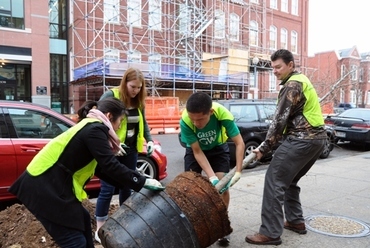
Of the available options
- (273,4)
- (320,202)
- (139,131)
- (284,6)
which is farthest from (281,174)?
(284,6)

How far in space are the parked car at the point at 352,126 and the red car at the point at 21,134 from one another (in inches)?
354

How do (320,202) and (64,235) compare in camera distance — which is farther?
(320,202)

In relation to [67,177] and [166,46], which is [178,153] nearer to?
[67,177]

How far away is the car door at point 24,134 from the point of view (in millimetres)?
4562

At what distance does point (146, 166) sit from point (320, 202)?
2769 mm

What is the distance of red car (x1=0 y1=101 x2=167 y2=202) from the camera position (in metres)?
4.54

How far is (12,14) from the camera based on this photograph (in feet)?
63.0

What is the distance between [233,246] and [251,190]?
2.23 meters

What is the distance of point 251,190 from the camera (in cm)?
562

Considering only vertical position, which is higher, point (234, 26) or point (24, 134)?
point (234, 26)

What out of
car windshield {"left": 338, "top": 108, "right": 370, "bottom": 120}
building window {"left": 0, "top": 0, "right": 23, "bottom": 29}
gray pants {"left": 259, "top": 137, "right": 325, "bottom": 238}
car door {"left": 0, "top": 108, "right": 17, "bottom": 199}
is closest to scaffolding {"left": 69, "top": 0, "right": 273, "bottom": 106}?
building window {"left": 0, "top": 0, "right": 23, "bottom": 29}

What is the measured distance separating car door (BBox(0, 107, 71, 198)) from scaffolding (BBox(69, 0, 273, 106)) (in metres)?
13.4

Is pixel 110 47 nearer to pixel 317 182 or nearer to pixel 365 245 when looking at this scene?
pixel 317 182

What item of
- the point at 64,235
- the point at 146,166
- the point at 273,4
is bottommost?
the point at 146,166
